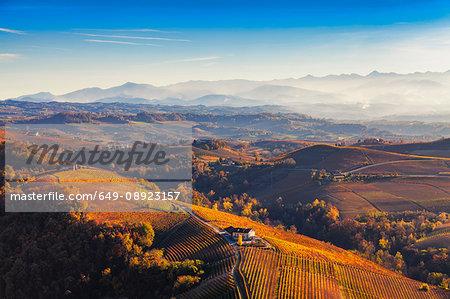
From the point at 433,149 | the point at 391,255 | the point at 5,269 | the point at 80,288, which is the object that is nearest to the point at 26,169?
the point at 5,269

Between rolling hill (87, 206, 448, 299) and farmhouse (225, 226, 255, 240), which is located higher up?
farmhouse (225, 226, 255, 240)

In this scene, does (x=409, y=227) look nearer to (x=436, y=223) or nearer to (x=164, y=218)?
(x=436, y=223)

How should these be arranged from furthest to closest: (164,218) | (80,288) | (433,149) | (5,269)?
1. (433,149)
2. (164,218)
3. (5,269)
4. (80,288)

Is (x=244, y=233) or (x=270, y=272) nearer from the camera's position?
(x=270, y=272)

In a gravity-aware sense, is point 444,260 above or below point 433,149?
below

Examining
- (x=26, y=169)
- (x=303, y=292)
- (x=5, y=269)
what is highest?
(x=26, y=169)

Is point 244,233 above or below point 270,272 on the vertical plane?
above

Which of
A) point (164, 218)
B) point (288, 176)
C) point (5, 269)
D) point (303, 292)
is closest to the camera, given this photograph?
point (303, 292)

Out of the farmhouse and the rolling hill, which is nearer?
the rolling hill

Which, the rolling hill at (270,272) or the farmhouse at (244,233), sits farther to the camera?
the farmhouse at (244,233)

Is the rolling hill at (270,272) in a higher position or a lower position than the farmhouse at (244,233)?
lower

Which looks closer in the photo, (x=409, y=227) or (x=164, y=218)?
(x=164, y=218)
